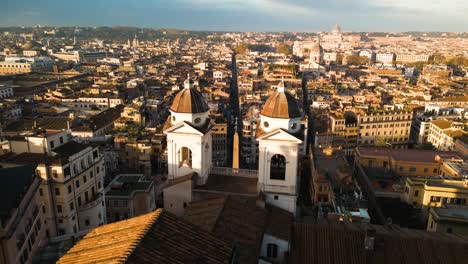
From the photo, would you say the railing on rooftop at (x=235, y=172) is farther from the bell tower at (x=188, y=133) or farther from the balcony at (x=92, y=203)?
the balcony at (x=92, y=203)

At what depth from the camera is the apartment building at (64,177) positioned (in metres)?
29.5

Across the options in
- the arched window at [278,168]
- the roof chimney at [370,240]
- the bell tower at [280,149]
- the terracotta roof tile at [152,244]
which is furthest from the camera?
the arched window at [278,168]

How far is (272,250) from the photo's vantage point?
2075cm

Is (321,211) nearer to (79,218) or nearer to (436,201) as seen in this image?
(436,201)

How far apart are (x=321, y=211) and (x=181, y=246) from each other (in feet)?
79.9

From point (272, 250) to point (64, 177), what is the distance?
18.0 m

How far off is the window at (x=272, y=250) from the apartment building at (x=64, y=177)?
17821mm

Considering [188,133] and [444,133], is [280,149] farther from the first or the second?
[444,133]

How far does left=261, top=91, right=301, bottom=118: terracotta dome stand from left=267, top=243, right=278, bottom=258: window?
834 cm

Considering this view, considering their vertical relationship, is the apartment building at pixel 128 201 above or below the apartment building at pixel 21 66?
below

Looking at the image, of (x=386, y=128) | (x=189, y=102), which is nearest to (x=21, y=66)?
(x=386, y=128)

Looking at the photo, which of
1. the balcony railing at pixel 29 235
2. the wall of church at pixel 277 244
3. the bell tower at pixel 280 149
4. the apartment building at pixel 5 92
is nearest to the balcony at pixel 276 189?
the bell tower at pixel 280 149

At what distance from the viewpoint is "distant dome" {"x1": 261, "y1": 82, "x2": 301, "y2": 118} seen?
81.1 ft

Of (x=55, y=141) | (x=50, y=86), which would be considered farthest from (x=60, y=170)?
(x=50, y=86)
